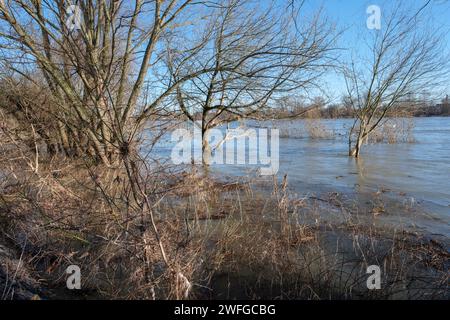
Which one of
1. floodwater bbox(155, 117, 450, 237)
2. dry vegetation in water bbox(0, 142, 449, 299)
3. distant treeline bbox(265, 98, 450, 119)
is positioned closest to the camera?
dry vegetation in water bbox(0, 142, 449, 299)

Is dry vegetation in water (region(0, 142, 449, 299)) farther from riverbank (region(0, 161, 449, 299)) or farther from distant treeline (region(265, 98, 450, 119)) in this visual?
distant treeline (region(265, 98, 450, 119))

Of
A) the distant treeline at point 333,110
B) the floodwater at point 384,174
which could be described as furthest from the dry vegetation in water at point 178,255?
the distant treeline at point 333,110

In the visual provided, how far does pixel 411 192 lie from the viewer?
8883 mm

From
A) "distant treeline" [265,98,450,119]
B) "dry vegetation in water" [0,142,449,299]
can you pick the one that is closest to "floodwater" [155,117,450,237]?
"dry vegetation in water" [0,142,449,299]

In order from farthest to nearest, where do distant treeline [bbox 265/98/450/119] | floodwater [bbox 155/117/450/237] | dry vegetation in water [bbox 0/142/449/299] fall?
distant treeline [bbox 265/98/450/119]
floodwater [bbox 155/117/450/237]
dry vegetation in water [bbox 0/142/449/299]

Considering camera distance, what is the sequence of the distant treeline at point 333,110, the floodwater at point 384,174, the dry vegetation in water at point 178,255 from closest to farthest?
the dry vegetation in water at point 178,255 → the floodwater at point 384,174 → the distant treeline at point 333,110

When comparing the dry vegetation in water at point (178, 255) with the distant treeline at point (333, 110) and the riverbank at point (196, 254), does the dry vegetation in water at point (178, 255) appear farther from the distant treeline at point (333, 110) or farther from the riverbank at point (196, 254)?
the distant treeline at point (333, 110)

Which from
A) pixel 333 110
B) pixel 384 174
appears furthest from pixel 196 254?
pixel 333 110

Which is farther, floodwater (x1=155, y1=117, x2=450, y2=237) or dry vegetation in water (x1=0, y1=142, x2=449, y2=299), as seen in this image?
floodwater (x1=155, y1=117, x2=450, y2=237)

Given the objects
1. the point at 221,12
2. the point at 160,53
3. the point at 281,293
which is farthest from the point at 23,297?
the point at 221,12

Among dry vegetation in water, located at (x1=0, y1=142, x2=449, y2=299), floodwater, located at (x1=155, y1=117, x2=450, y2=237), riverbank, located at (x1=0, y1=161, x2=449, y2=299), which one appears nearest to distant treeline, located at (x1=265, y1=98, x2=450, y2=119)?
floodwater, located at (x1=155, y1=117, x2=450, y2=237)

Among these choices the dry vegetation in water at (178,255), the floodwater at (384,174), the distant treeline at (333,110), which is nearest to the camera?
the dry vegetation in water at (178,255)

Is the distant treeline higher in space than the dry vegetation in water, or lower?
higher

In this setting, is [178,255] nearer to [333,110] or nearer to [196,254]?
[196,254]
